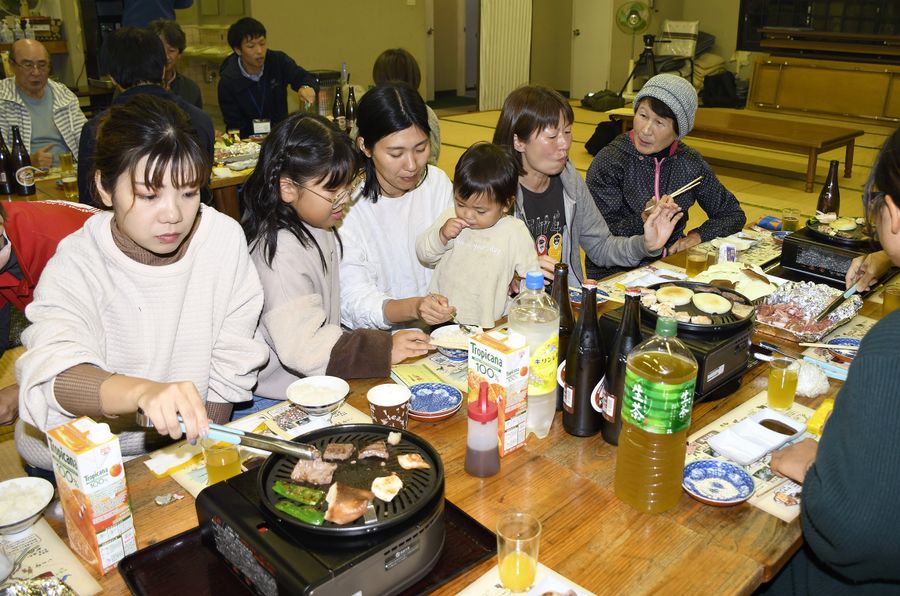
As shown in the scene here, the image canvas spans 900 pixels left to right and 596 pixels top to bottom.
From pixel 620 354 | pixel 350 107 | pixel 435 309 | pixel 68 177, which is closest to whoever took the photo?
pixel 620 354

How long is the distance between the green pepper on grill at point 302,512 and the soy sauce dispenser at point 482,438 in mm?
368

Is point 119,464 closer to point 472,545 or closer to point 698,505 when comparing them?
point 472,545

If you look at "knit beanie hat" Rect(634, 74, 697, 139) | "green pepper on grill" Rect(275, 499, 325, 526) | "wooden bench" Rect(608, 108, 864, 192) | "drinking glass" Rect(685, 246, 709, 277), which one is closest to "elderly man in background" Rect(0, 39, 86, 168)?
"knit beanie hat" Rect(634, 74, 697, 139)

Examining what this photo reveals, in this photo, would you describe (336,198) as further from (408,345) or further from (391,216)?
(391,216)

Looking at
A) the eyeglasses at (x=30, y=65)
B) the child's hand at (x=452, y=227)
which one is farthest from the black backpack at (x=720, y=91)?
the child's hand at (x=452, y=227)

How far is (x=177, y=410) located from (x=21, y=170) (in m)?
2.71

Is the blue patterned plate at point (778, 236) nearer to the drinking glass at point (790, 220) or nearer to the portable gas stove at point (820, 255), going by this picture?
the drinking glass at point (790, 220)

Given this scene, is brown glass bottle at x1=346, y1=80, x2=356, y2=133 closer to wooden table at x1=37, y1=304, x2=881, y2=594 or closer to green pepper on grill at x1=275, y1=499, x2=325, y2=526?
wooden table at x1=37, y1=304, x2=881, y2=594

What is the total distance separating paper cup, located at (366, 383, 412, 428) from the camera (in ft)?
4.79

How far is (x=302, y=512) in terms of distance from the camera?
104cm

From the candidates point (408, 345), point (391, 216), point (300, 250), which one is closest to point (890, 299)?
point (408, 345)

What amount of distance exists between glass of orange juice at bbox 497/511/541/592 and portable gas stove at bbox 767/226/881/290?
1.66m

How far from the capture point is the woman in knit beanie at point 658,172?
9.51 ft

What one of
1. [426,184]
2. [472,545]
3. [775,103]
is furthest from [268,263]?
[775,103]
